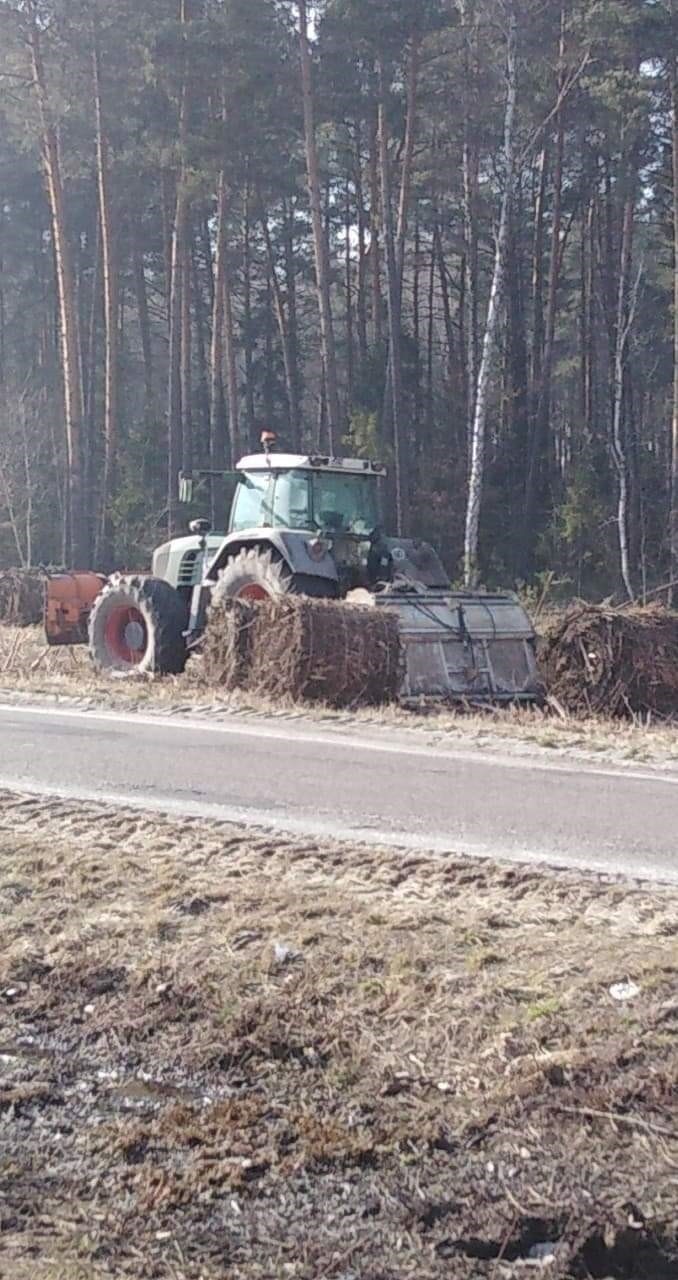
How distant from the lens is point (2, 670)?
16.8 m

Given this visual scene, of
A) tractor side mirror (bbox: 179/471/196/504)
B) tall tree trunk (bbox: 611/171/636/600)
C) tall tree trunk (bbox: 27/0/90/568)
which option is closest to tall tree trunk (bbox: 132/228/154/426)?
tall tree trunk (bbox: 27/0/90/568)

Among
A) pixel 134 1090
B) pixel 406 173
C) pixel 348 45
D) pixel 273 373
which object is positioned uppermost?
pixel 348 45

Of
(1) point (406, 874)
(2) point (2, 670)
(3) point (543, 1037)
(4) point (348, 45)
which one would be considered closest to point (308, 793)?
(1) point (406, 874)

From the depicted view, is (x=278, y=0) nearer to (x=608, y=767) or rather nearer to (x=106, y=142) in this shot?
(x=106, y=142)

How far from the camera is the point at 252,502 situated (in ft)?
51.5

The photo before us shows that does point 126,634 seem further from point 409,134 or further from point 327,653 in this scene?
point 409,134

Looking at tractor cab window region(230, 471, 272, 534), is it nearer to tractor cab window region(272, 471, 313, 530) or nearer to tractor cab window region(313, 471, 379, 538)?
tractor cab window region(272, 471, 313, 530)

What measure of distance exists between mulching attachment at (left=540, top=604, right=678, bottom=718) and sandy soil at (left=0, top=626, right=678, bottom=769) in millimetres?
474

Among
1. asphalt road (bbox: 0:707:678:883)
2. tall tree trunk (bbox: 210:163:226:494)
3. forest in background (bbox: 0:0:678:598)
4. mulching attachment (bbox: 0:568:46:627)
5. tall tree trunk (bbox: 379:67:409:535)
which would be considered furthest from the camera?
tall tree trunk (bbox: 210:163:226:494)

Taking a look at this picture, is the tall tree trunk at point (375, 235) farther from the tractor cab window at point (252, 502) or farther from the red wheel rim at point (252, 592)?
the red wheel rim at point (252, 592)

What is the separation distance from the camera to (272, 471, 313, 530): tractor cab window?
15.3 metres

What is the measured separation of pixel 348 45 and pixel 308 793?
2307cm

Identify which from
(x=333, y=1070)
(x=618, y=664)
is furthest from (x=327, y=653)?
(x=333, y=1070)

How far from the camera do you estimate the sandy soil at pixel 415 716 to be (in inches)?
409
